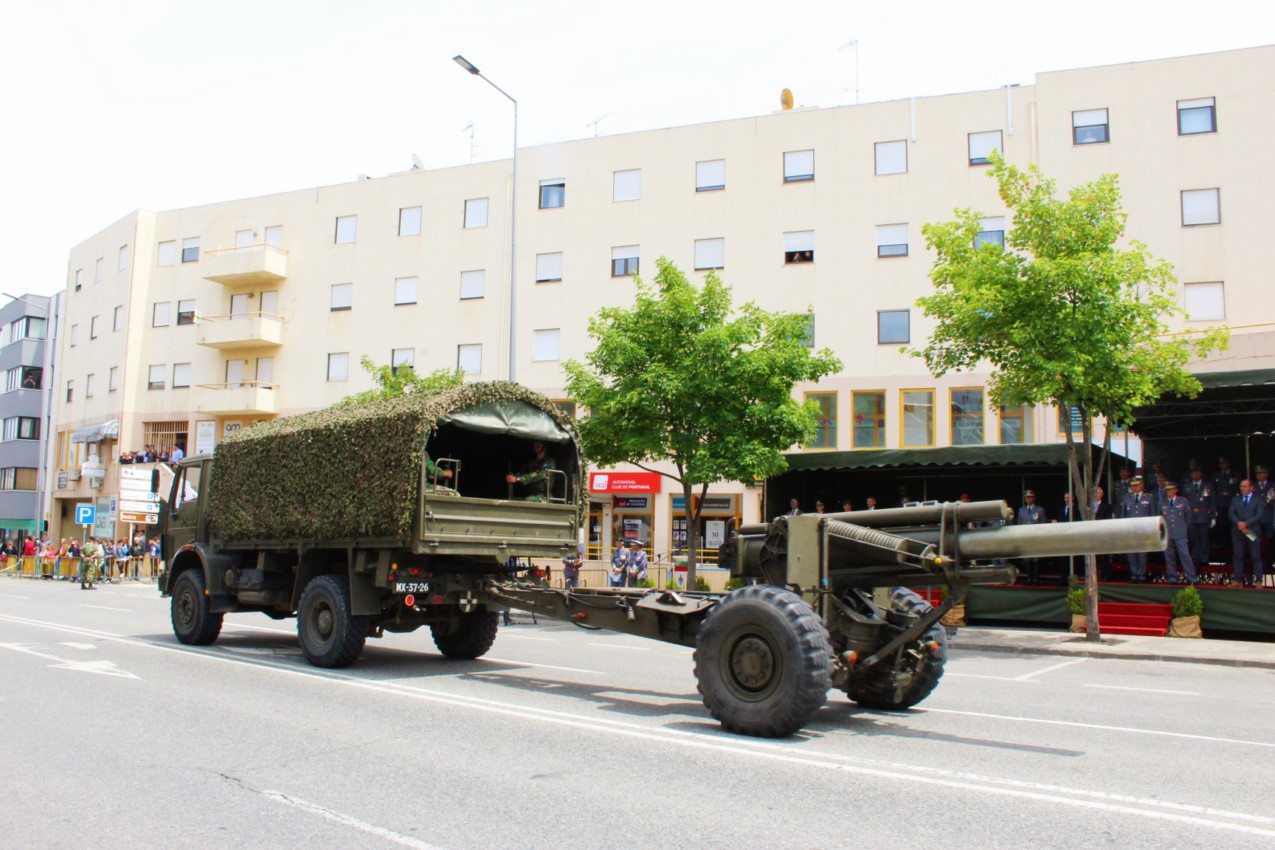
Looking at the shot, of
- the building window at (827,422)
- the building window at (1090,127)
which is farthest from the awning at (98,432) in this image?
the building window at (1090,127)

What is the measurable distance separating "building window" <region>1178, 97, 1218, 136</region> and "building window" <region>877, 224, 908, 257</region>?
8.36 meters

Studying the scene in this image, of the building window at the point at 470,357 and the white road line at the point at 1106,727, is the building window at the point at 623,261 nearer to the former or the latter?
the building window at the point at 470,357

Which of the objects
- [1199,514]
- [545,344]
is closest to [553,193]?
[545,344]

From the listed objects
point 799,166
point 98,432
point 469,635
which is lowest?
point 469,635

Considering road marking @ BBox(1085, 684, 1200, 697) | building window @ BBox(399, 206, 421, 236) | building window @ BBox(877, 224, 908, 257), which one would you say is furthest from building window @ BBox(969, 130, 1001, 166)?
road marking @ BBox(1085, 684, 1200, 697)

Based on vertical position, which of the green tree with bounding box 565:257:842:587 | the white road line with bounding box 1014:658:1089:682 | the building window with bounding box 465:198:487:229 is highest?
the building window with bounding box 465:198:487:229

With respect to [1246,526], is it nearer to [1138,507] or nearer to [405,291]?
[1138,507]

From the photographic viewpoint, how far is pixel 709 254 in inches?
1384

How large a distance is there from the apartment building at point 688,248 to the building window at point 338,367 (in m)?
0.09

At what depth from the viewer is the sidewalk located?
14539mm

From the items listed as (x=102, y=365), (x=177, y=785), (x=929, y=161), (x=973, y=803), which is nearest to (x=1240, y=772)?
(x=973, y=803)

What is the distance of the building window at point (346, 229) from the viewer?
4212 cm

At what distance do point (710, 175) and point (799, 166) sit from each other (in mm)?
3172

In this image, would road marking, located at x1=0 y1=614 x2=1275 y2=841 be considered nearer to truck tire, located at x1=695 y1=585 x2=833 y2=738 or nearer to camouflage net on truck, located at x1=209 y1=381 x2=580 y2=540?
truck tire, located at x1=695 y1=585 x2=833 y2=738
